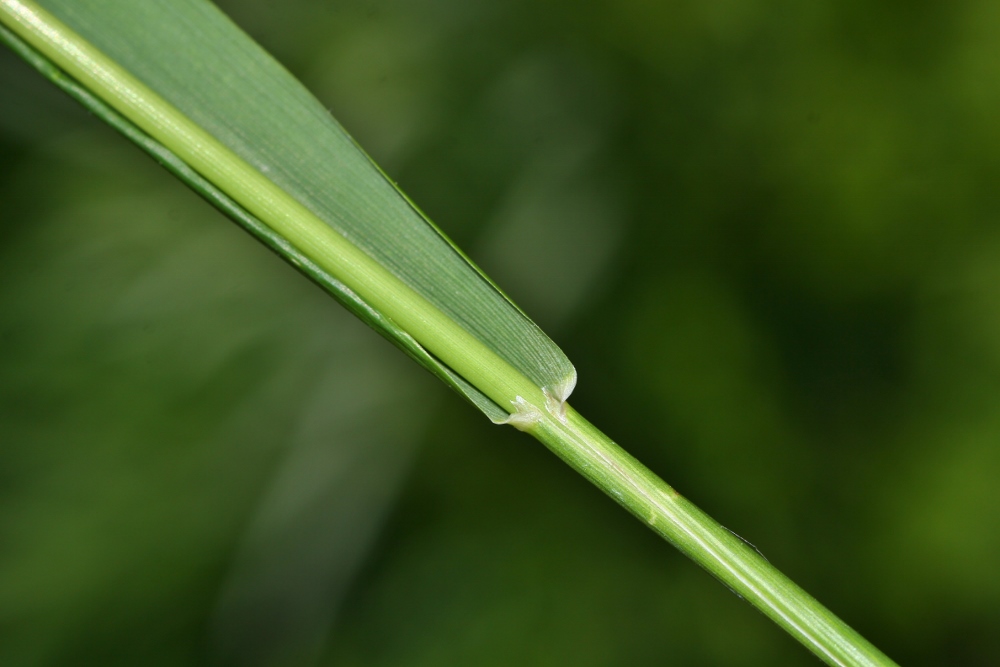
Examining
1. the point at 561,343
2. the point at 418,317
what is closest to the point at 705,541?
the point at 418,317

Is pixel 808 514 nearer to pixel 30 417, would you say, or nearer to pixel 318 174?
pixel 318 174

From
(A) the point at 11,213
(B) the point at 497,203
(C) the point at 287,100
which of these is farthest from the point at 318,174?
(A) the point at 11,213

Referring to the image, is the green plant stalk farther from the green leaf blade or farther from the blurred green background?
the blurred green background

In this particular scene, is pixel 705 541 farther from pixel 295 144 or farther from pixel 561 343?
pixel 561 343

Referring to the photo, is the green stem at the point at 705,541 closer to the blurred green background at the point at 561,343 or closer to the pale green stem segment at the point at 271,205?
the pale green stem segment at the point at 271,205

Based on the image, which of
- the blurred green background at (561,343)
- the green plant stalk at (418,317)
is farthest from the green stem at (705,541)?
the blurred green background at (561,343)

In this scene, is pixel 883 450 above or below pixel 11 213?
above
